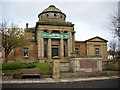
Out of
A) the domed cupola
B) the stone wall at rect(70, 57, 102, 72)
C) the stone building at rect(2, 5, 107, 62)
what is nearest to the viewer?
the stone wall at rect(70, 57, 102, 72)

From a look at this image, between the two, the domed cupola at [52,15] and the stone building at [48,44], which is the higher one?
the domed cupola at [52,15]

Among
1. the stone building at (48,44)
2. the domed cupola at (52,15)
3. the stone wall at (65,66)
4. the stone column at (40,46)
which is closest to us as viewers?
the stone wall at (65,66)

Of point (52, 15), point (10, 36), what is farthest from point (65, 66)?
point (52, 15)

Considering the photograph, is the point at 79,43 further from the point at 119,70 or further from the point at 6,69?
the point at 6,69

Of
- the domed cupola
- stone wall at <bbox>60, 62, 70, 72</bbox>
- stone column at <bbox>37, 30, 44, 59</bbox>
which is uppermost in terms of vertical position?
the domed cupola

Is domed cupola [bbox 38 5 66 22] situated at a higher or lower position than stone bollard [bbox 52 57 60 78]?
higher

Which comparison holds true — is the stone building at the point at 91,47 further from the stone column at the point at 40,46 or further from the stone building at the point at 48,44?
the stone column at the point at 40,46

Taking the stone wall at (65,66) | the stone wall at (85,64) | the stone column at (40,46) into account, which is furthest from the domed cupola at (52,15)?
the stone wall at (85,64)

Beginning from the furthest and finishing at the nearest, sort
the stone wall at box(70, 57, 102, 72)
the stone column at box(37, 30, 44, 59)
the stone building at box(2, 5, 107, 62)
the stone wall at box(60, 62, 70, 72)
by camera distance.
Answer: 1. the stone building at box(2, 5, 107, 62)
2. the stone column at box(37, 30, 44, 59)
3. the stone wall at box(60, 62, 70, 72)
4. the stone wall at box(70, 57, 102, 72)

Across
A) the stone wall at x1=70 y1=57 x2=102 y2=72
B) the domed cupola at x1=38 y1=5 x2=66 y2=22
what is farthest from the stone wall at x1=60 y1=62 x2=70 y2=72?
the domed cupola at x1=38 y1=5 x2=66 y2=22

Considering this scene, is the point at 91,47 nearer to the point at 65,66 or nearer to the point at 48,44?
the point at 48,44

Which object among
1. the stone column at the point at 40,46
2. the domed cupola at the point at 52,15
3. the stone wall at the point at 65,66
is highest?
the domed cupola at the point at 52,15

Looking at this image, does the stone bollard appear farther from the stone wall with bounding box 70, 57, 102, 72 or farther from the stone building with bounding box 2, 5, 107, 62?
the stone building with bounding box 2, 5, 107, 62

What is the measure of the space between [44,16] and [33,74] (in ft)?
74.6
